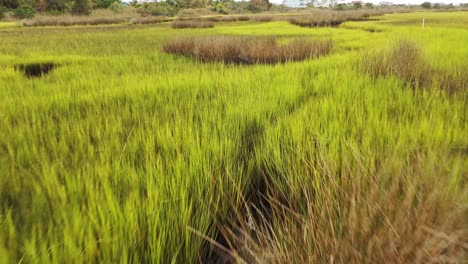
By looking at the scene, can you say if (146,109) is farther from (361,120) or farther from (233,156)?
(361,120)

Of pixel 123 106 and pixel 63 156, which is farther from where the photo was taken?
pixel 123 106

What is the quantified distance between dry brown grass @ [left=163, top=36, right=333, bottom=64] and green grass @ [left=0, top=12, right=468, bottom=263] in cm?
225

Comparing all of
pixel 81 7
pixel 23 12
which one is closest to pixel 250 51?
pixel 81 7

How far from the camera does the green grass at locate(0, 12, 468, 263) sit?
0.64 metres

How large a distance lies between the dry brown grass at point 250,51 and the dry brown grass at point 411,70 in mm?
1450

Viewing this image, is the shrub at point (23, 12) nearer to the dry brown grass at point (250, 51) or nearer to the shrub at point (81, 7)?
the shrub at point (81, 7)

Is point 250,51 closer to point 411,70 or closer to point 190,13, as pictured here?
point 411,70

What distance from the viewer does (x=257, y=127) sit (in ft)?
5.11

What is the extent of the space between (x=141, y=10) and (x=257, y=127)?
133 ft

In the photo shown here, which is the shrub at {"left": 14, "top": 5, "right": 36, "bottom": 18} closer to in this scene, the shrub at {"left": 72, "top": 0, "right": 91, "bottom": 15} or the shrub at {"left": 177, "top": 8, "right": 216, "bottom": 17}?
the shrub at {"left": 72, "top": 0, "right": 91, "bottom": 15}

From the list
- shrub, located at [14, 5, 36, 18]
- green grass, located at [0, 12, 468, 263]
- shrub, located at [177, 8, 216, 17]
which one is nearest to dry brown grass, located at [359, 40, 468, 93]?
green grass, located at [0, 12, 468, 263]

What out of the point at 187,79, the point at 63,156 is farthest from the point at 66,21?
the point at 63,156

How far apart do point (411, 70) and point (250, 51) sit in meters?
2.70

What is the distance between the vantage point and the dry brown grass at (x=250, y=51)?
4688 millimetres
